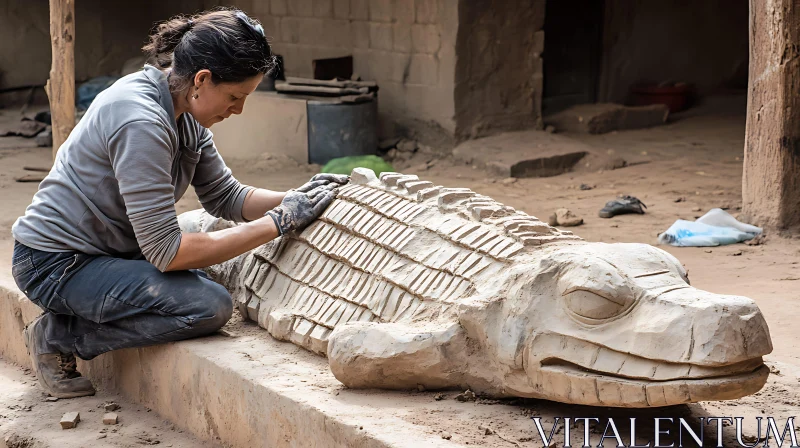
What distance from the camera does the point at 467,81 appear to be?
8.84 meters

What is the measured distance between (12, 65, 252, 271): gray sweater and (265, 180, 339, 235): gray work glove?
15.1 inches

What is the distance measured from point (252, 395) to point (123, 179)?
2.78 feet

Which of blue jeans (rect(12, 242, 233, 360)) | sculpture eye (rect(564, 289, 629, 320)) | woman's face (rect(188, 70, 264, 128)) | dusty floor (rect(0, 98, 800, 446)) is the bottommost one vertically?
dusty floor (rect(0, 98, 800, 446))

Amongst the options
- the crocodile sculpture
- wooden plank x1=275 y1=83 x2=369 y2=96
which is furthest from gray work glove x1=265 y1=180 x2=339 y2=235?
wooden plank x1=275 y1=83 x2=369 y2=96

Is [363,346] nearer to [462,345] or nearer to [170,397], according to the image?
[462,345]

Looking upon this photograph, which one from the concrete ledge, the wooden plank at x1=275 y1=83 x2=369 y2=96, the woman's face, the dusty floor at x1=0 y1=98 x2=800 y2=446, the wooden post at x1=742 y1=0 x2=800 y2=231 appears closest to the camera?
the concrete ledge

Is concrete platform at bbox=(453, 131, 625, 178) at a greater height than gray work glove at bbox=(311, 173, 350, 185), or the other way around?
gray work glove at bbox=(311, 173, 350, 185)

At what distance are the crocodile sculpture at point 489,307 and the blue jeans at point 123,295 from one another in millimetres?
279

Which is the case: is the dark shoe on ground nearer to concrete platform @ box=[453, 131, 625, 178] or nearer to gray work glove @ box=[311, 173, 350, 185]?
concrete platform @ box=[453, 131, 625, 178]

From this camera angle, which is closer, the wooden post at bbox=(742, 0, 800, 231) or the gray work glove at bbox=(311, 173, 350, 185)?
the gray work glove at bbox=(311, 173, 350, 185)

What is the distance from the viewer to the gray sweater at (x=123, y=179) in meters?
3.13

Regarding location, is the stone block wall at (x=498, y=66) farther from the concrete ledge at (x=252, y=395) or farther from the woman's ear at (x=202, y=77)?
the woman's ear at (x=202, y=77)

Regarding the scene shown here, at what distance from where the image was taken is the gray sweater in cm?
313

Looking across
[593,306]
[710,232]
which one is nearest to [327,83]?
[710,232]
